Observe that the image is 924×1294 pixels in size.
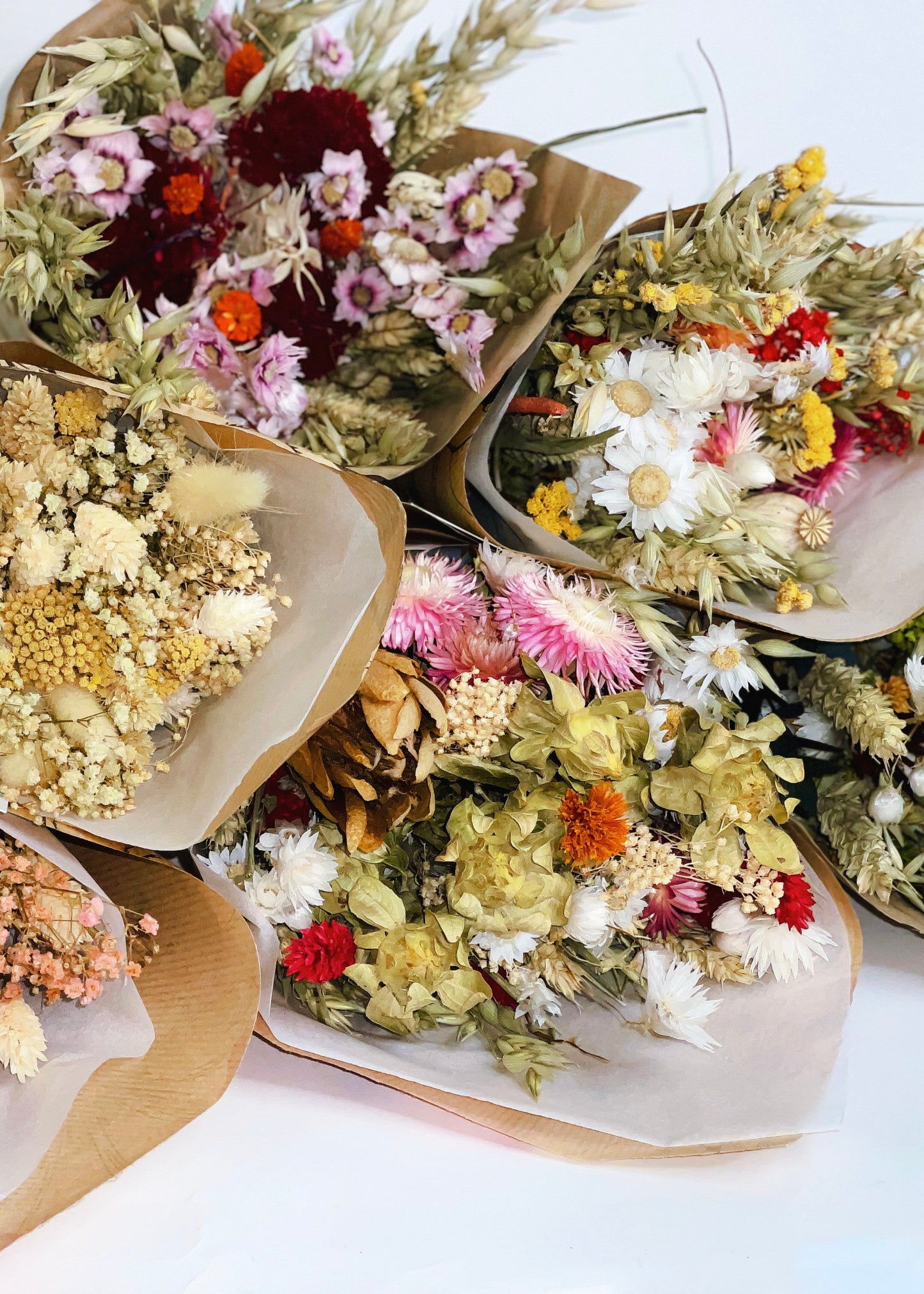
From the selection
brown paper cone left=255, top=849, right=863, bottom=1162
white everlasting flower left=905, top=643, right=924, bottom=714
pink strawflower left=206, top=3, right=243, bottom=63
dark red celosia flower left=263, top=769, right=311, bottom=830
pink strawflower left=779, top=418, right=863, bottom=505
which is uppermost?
pink strawflower left=206, top=3, right=243, bottom=63

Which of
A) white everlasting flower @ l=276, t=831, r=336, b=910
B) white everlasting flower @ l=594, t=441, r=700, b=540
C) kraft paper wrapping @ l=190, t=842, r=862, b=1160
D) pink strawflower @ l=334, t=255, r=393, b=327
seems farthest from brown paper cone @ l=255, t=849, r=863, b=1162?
pink strawflower @ l=334, t=255, r=393, b=327

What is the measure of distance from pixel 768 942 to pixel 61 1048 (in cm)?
67

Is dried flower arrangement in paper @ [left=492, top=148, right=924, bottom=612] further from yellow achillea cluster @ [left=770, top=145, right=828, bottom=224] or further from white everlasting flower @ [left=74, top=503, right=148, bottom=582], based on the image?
white everlasting flower @ [left=74, top=503, right=148, bottom=582]

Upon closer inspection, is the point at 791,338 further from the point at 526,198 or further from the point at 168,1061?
the point at 168,1061

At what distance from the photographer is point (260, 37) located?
2.67ft

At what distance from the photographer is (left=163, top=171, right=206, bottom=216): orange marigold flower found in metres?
0.81

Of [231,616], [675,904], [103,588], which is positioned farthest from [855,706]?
[103,588]

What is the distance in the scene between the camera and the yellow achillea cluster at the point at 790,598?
0.94 m

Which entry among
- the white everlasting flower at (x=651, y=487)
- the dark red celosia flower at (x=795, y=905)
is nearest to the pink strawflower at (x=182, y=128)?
the white everlasting flower at (x=651, y=487)

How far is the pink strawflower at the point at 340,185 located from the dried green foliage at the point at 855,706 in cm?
69

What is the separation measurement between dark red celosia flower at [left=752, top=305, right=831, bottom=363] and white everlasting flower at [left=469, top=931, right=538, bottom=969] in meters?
0.63

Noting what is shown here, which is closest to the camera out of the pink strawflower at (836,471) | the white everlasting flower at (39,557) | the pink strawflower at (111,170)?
the white everlasting flower at (39,557)

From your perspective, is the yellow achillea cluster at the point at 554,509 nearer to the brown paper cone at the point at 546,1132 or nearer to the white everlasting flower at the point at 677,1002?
the white everlasting flower at the point at 677,1002

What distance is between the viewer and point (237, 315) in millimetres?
863
